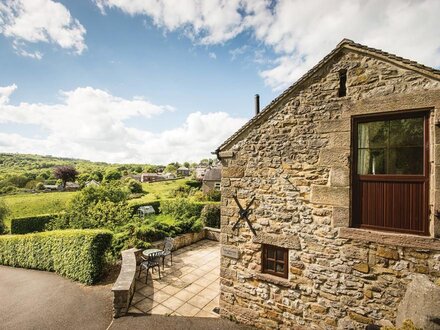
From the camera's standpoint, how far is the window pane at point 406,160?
4117mm

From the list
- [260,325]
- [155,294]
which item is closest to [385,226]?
[260,325]

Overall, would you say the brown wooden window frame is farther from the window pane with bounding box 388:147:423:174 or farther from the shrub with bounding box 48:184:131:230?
the shrub with bounding box 48:184:131:230

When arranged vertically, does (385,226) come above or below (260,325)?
above

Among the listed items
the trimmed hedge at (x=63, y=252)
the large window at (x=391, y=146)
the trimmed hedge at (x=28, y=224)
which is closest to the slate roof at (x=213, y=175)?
the trimmed hedge at (x=28, y=224)

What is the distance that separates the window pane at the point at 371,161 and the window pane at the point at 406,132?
0.98 feet

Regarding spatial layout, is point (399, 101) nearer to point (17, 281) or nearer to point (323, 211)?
point (323, 211)

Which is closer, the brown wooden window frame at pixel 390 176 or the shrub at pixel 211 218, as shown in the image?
the brown wooden window frame at pixel 390 176

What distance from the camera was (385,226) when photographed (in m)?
4.33

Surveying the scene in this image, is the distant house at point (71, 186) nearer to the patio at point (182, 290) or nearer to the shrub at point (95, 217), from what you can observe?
the shrub at point (95, 217)

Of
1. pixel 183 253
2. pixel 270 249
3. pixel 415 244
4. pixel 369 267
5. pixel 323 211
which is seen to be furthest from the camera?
pixel 183 253

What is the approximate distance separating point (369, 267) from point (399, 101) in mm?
3309

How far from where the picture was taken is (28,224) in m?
19.3

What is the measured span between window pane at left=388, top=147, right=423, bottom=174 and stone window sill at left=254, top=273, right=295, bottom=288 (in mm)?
3341

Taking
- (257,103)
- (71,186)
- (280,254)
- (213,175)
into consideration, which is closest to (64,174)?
(71,186)
